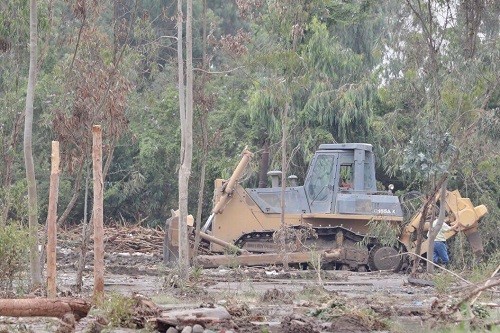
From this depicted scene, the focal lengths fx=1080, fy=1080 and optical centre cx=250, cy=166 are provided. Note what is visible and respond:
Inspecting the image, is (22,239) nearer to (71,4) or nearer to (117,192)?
(71,4)

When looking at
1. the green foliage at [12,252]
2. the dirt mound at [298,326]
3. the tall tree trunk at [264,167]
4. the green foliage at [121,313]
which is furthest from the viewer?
the tall tree trunk at [264,167]

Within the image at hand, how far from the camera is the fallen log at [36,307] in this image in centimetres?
1212

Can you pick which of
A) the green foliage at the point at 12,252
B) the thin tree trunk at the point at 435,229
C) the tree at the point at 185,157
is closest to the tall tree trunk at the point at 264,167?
the thin tree trunk at the point at 435,229

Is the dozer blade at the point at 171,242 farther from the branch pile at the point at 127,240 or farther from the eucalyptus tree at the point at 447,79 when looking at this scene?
the eucalyptus tree at the point at 447,79

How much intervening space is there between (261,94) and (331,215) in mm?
7978

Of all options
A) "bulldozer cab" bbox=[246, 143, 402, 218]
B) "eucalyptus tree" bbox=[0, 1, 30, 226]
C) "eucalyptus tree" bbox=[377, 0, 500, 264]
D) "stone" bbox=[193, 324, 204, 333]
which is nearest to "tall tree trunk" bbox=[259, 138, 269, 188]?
"bulldozer cab" bbox=[246, 143, 402, 218]

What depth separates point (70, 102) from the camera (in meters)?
21.2

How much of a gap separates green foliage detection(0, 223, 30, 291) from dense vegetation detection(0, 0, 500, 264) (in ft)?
2.42

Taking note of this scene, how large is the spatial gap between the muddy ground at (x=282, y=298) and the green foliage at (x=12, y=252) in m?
A: 1.35

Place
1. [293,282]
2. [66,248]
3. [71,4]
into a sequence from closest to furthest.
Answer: [71,4]
[293,282]
[66,248]

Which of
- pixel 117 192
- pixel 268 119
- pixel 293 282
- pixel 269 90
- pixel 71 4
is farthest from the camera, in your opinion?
pixel 117 192

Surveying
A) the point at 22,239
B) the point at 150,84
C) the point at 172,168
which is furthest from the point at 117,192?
the point at 22,239

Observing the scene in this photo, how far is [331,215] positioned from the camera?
29.2 metres

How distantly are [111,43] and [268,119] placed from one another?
50.5ft
